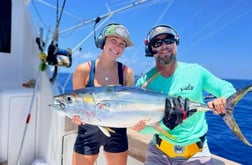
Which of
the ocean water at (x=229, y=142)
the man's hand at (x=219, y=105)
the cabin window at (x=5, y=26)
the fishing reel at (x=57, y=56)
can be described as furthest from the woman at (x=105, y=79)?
the ocean water at (x=229, y=142)

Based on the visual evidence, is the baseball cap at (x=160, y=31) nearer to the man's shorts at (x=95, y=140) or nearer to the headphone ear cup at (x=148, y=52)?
the headphone ear cup at (x=148, y=52)

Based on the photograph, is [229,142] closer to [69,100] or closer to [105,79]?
[105,79]

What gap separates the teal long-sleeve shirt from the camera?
1521mm

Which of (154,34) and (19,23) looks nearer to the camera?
(154,34)

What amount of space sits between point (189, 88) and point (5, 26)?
6.82 ft

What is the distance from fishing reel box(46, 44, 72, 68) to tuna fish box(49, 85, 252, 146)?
107 cm

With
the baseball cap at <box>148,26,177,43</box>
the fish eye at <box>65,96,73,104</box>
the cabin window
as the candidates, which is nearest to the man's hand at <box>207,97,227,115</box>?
the baseball cap at <box>148,26,177,43</box>

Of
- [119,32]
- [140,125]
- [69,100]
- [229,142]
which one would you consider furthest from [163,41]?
[229,142]

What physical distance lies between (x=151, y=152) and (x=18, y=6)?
2.15m

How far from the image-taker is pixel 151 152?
5.37ft

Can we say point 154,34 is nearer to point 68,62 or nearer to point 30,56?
point 68,62

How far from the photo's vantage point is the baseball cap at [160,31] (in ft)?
5.21

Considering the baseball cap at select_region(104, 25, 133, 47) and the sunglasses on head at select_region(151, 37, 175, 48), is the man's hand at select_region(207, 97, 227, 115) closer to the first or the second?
the sunglasses on head at select_region(151, 37, 175, 48)

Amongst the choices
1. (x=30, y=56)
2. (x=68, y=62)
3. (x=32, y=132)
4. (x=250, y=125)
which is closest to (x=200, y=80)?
(x=68, y=62)
